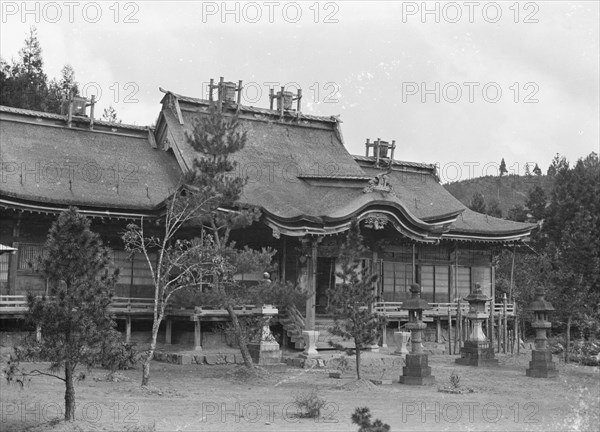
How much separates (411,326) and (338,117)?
1688 centimetres

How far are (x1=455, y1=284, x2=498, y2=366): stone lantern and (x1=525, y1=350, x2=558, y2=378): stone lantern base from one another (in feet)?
7.67

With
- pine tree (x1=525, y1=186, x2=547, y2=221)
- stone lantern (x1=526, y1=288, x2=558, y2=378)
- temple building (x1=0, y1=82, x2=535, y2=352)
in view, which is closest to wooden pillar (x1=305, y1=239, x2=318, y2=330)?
temple building (x1=0, y1=82, x2=535, y2=352)

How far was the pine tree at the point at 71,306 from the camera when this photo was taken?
1438 centimetres

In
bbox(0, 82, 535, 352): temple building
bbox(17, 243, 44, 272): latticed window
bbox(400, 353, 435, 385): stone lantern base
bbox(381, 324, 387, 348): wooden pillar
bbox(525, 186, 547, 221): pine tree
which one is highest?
bbox(525, 186, 547, 221): pine tree

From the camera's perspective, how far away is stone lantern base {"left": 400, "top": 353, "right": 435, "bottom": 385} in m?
22.5

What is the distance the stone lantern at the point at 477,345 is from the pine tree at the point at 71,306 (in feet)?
52.7

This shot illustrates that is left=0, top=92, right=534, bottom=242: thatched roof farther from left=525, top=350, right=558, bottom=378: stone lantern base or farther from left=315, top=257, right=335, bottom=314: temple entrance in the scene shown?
left=525, top=350, right=558, bottom=378: stone lantern base

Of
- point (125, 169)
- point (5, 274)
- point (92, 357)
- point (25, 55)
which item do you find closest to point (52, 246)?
point (92, 357)

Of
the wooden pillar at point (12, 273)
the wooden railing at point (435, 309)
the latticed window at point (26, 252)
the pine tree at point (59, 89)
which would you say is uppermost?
the pine tree at point (59, 89)

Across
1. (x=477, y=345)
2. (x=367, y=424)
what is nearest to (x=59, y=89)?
(x=477, y=345)

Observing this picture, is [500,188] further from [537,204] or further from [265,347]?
[265,347]

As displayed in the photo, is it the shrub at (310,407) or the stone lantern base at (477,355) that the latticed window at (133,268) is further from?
the shrub at (310,407)

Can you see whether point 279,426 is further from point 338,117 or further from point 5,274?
point 338,117

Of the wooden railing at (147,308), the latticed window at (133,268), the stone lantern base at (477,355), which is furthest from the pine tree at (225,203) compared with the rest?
the stone lantern base at (477,355)
